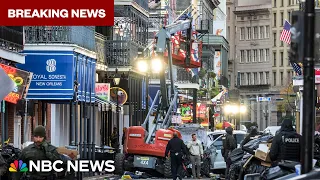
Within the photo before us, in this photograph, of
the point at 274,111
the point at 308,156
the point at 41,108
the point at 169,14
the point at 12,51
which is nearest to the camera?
the point at 308,156

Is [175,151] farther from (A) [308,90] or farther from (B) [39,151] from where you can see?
(A) [308,90]

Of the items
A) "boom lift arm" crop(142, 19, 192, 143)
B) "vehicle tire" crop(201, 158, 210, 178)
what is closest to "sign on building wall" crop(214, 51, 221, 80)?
"boom lift arm" crop(142, 19, 192, 143)

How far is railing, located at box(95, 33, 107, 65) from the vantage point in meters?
55.5

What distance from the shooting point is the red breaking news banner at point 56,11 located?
30789mm

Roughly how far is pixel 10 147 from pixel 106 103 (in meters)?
24.8

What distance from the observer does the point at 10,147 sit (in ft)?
93.1

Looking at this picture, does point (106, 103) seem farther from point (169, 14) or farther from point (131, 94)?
point (169, 14)

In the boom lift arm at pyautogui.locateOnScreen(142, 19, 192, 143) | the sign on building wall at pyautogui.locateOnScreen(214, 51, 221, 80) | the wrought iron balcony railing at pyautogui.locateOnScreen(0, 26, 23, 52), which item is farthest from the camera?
the sign on building wall at pyautogui.locateOnScreen(214, 51, 221, 80)

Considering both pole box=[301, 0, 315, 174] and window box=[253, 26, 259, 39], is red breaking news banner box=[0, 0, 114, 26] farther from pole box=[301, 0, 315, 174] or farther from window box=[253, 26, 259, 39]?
window box=[253, 26, 259, 39]

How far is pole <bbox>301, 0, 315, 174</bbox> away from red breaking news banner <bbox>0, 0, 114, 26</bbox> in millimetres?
15352

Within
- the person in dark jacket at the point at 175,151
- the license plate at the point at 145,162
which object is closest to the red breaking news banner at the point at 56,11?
the person in dark jacket at the point at 175,151

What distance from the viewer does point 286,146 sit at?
25.7 m

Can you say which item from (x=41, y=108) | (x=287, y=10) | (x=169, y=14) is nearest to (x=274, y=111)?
(x=287, y=10)

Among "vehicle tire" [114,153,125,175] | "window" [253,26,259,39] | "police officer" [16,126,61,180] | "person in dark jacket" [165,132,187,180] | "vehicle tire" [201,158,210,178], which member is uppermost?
"window" [253,26,259,39]
